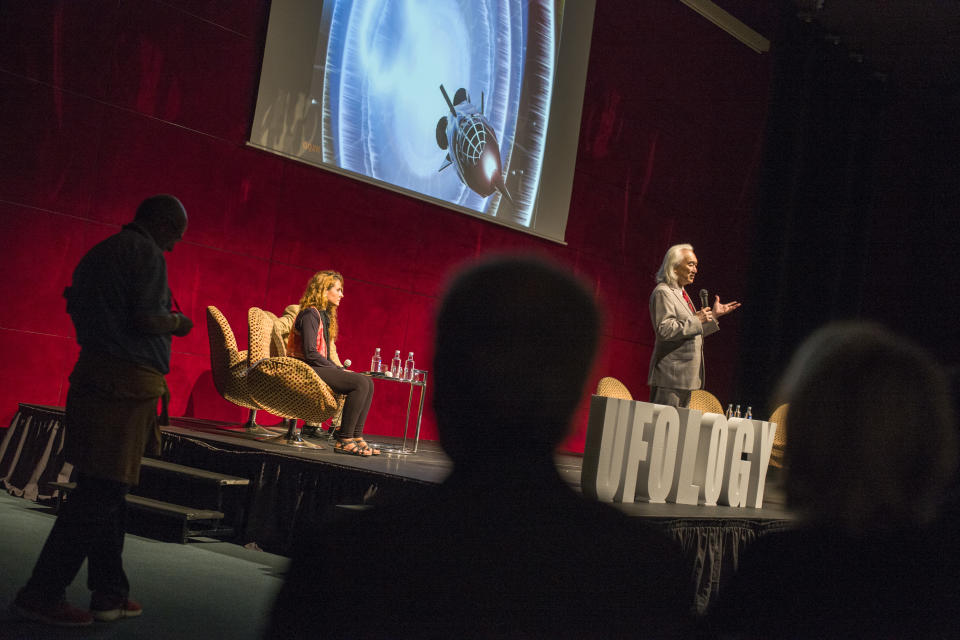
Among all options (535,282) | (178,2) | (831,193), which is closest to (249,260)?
(178,2)

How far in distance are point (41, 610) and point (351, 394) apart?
9.03 feet

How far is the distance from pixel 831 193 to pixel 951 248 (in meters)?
1.44

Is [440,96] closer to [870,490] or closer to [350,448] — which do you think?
[350,448]

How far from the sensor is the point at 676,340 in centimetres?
441

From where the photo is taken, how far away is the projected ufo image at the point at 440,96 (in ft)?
21.4

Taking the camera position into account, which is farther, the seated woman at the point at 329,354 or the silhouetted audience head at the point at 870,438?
the seated woman at the point at 329,354

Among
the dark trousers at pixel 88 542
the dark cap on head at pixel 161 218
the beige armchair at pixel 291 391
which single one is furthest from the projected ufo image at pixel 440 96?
the dark trousers at pixel 88 542

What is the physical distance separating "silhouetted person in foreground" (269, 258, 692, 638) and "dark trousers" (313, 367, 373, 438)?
4567 millimetres

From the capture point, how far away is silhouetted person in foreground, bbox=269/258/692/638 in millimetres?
609

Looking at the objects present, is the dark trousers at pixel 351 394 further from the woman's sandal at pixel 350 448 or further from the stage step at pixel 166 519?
the stage step at pixel 166 519

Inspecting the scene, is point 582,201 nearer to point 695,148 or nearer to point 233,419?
point 695,148

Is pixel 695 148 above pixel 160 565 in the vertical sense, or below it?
above

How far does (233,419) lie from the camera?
21.2ft

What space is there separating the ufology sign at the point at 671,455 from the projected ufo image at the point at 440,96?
134 inches
